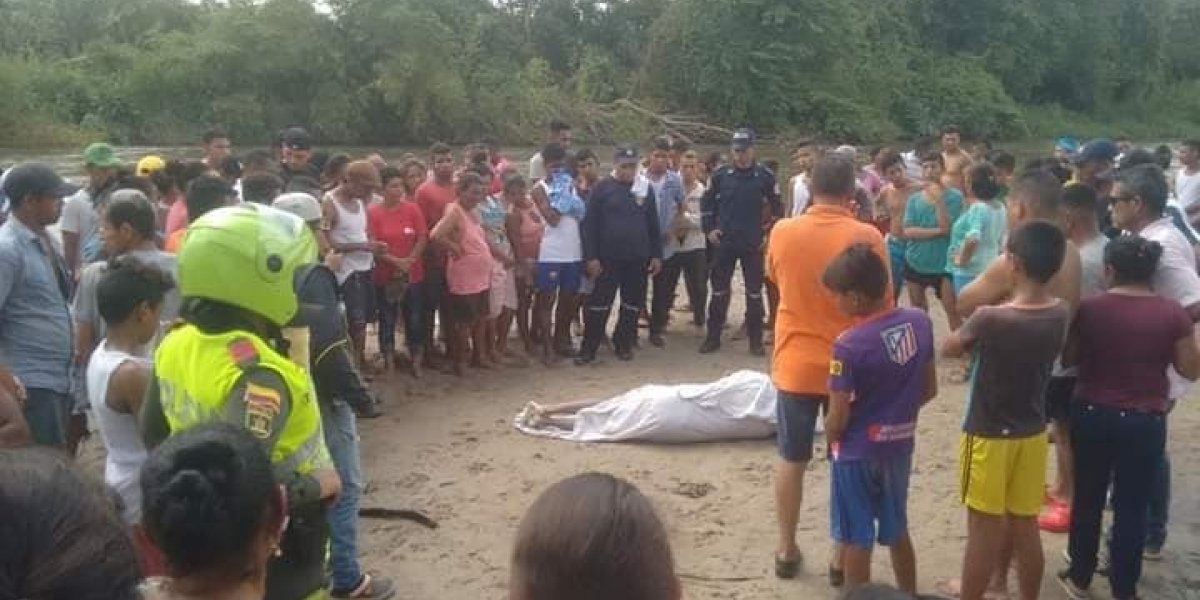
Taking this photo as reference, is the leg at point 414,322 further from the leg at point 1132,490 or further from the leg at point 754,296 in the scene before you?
the leg at point 1132,490

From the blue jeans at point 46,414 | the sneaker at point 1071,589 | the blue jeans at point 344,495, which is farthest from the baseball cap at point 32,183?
the sneaker at point 1071,589

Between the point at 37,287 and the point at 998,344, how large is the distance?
386 centimetres

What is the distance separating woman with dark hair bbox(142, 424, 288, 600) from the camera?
6.57ft

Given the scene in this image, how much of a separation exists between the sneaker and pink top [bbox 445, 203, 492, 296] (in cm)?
471

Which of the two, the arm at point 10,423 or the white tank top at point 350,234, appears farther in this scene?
the white tank top at point 350,234

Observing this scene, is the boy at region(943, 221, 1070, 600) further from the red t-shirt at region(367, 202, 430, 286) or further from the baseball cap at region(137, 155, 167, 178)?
the baseball cap at region(137, 155, 167, 178)

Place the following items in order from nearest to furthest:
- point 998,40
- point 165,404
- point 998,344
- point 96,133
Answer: point 165,404, point 998,344, point 96,133, point 998,40

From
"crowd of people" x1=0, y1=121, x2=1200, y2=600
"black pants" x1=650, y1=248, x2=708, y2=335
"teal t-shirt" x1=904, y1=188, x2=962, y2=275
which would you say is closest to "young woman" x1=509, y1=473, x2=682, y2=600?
"crowd of people" x1=0, y1=121, x2=1200, y2=600

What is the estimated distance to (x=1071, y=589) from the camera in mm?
4570

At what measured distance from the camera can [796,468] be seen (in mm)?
4691

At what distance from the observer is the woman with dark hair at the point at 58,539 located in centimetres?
138

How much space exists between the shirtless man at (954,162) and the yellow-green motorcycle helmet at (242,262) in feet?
23.9

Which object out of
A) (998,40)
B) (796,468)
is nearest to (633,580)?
(796,468)

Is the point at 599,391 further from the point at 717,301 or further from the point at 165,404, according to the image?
the point at 165,404
